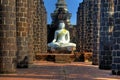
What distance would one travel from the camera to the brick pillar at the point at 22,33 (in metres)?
19.6

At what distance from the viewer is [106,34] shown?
774 inches

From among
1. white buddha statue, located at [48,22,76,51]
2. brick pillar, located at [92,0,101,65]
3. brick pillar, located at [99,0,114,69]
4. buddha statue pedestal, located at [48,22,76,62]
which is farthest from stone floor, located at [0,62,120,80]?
white buddha statue, located at [48,22,76,51]

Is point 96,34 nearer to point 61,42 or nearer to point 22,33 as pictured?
point 22,33

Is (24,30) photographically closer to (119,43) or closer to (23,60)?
(23,60)

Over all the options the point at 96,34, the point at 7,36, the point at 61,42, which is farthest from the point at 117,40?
the point at 61,42

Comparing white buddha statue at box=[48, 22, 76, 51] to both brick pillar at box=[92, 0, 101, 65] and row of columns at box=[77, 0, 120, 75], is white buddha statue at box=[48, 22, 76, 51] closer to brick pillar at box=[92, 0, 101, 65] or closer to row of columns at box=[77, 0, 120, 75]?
brick pillar at box=[92, 0, 101, 65]

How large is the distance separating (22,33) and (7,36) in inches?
162

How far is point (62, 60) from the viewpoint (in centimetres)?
2778

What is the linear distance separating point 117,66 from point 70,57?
13836mm

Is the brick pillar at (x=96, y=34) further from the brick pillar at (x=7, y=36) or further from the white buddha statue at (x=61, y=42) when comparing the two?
the white buddha statue at (x=61, y=42)

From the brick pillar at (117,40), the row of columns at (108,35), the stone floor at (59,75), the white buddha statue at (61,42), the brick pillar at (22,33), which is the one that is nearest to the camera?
the stone floor at (59,75)

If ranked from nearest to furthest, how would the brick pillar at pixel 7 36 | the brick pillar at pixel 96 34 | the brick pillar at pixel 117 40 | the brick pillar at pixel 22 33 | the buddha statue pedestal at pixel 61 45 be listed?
the brick pillar at pixel 7 36
the brick pillar at pixel 117 40
the brick pillar at pixel 22 33
the brick pillar at pixel 96 34
the buddha statue pedestal at pixel 61 45

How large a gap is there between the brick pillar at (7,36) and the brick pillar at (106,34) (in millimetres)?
5694

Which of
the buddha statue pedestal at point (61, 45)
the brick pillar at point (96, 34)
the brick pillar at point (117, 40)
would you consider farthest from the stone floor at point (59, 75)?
the buddha statue pedestal at point (61, 45)
